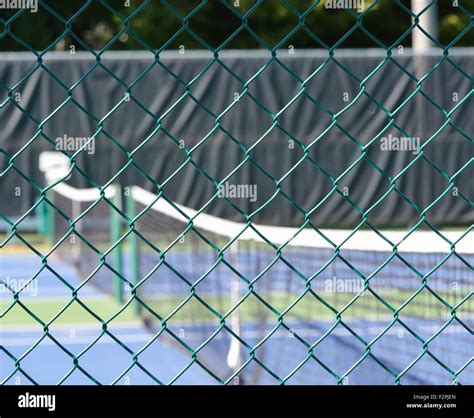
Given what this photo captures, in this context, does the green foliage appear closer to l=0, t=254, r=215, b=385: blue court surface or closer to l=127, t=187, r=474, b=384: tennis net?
l=0, t=254, r=215, b=385: blue court surface

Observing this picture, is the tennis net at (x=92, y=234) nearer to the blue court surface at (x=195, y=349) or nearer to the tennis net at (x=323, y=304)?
the blue court surface at (x=195, y=349)

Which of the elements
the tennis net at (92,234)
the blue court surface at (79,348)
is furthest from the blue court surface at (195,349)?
the tennis net at (92,234)

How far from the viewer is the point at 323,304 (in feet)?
10.7

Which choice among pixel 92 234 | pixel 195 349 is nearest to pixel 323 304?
pixel 195 349

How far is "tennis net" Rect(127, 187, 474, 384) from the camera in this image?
384cm

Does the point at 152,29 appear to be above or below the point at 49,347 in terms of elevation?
above

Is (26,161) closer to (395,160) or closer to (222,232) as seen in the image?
(395,160)

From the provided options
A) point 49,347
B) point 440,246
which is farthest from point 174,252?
point 440,246

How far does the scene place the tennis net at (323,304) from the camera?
384 centimetres

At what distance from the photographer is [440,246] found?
338cm

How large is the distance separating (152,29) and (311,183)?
710cm
